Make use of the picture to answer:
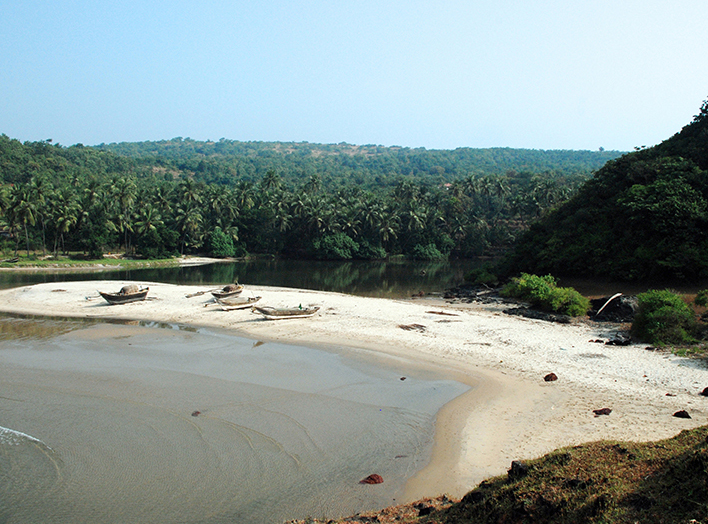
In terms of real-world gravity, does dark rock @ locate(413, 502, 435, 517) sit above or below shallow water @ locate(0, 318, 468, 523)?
above

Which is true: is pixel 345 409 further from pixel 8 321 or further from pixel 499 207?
pixel 499 207

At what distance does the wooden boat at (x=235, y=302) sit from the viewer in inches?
1109

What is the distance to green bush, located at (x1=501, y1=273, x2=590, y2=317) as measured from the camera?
26.2 meters

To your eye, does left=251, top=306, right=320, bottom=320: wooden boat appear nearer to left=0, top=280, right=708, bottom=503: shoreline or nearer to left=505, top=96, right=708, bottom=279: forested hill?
left=0, top=280, right=708, bottom=503: shoreline

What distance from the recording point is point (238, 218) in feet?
289

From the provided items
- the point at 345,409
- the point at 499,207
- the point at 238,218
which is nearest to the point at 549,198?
the point at 499,207

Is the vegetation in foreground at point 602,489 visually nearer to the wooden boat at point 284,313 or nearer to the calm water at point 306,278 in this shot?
the wooden boat at point 284,313

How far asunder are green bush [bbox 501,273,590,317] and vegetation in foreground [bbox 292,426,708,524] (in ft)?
69.8

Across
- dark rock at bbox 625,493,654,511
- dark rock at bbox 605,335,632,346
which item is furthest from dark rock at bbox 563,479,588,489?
dark rock at bbox 605,335,632,346

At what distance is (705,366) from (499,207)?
92193 mm

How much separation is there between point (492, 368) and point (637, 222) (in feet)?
78.2

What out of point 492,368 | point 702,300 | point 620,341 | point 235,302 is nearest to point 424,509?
point 492,368

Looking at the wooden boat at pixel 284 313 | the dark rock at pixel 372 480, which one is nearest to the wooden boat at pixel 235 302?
the wooden boat at pixel 284 313

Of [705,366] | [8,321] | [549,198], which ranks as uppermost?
[549,198]
